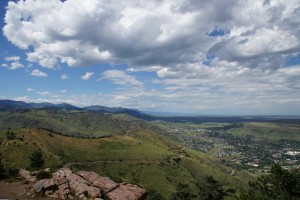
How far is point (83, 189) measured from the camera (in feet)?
144

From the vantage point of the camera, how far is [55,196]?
43875 millimetres

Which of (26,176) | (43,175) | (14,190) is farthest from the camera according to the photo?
(26,176)

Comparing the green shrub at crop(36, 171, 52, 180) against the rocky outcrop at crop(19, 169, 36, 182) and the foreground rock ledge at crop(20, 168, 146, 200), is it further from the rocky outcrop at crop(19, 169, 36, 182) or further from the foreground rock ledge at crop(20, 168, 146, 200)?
Answer: the foreground rock ledge at crop(20, 168, 146, 200)

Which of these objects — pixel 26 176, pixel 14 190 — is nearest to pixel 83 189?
pixel 14 190

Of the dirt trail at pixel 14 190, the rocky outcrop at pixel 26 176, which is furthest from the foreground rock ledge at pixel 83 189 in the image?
the rocky outcrop at pixel 26 176

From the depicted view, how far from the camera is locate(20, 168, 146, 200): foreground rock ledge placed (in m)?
43.2

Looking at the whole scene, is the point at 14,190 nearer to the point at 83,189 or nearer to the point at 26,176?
the point at 26,176

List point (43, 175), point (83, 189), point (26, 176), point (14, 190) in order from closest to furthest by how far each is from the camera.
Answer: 1. point (83, 189)
2. point (14, 190)
3. point (43, 175)
4. point (26, 176)

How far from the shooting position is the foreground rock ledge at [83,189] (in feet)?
142

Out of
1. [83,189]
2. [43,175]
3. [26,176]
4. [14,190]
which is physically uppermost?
[43,175]

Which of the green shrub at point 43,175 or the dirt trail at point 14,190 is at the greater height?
the green shrub at point 43,175

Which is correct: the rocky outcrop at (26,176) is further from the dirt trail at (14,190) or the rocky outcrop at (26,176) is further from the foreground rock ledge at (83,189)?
the foreground rock ledge at (83,189)

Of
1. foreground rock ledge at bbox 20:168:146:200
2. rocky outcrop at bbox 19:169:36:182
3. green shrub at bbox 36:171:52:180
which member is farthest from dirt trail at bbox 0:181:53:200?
green shrub at bbox 36:171:52:180

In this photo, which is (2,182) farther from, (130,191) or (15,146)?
(15,146)
